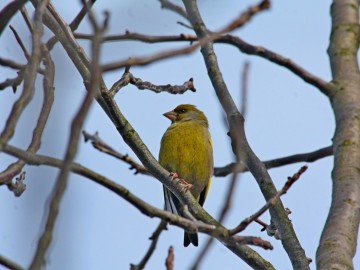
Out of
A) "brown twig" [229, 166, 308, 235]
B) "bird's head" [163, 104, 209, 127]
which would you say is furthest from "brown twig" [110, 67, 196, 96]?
"bird's head" [163, 104, 209, 127]

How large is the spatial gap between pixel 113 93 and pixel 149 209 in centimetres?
163

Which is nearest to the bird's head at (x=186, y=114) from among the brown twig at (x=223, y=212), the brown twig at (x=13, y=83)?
the brown twig at (x=13, y=83)

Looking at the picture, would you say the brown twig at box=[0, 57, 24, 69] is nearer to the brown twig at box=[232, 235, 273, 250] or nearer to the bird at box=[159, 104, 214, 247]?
the brown twig at box=[232, 235, 273, 250]

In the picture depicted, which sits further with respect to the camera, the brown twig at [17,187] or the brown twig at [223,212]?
the brown twig at [17,187]

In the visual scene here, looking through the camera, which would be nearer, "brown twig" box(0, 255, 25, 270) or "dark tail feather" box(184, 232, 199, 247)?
"brown twig" box(0, 255, 25, 270)

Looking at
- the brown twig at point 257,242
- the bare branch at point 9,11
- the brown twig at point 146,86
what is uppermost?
the brown twig at point 146,86

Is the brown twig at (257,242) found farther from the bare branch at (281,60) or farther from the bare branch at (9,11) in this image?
the bare branch at (281,60)

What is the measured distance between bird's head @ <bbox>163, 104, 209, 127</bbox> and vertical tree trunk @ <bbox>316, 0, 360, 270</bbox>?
3.57 m

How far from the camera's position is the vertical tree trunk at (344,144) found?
3.46 m

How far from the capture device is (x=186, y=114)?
8.47 m

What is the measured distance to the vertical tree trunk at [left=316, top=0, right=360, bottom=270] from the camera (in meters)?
3.46

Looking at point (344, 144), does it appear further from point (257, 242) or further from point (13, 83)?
point (13, 83)

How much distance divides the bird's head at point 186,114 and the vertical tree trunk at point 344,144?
357 centimetres

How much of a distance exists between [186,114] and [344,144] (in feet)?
15.2
